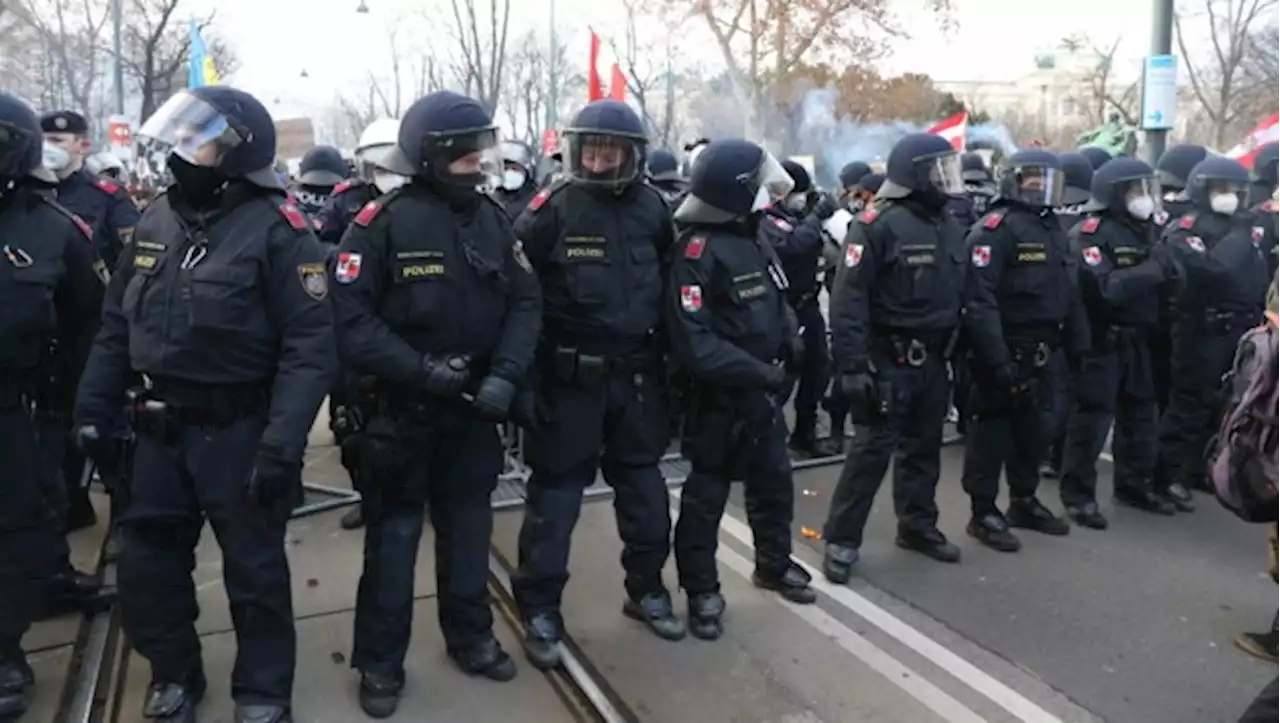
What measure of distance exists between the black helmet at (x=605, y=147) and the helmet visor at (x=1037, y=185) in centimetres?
237

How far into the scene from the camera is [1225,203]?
6441 mm

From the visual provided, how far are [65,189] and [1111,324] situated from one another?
585cm

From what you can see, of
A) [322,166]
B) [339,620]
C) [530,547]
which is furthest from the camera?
[322,166]

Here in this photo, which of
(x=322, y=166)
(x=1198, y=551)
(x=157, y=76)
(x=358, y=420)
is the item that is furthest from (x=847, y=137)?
(x=358, y=420)

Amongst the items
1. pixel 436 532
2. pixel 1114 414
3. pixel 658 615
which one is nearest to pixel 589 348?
pixel 436 532

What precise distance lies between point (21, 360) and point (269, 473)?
1.28 metres

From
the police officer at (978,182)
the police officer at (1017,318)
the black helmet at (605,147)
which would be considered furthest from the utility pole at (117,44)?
the police officer at (1017,318)

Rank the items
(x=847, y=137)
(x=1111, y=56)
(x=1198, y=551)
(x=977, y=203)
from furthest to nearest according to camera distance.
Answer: (x=1111, y=56)
(x=847, y=137)
(x=977, y=203)
(x=1198, y=551)

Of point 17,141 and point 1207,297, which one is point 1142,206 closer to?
point 1207,297

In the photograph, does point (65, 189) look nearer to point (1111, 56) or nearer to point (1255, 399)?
point (1255, 399)

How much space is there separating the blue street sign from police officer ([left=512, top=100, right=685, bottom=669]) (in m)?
6.38

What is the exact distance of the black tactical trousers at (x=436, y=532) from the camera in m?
4.02

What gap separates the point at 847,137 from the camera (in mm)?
30750

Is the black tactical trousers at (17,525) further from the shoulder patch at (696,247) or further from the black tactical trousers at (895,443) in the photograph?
the black tactical trousers at (895,443)
